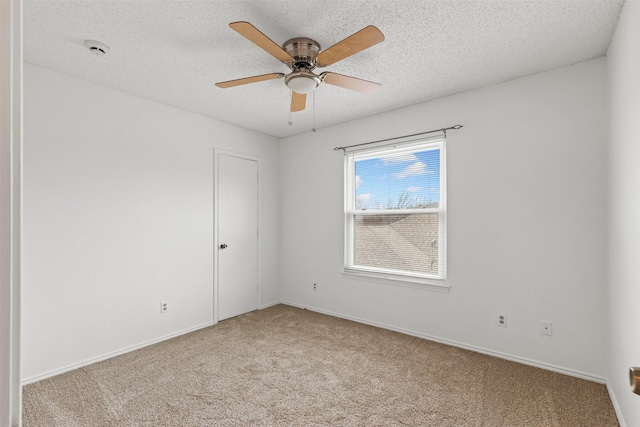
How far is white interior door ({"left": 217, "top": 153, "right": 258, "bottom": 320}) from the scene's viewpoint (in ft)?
13.4

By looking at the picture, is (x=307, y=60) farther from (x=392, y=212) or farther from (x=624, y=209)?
(x=624, y=209)

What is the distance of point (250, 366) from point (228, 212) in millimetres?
1978

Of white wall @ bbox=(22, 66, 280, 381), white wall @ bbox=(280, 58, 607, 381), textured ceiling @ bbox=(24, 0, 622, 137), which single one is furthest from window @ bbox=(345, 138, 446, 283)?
white wall @ bbox=(22, 66, 280, 381)

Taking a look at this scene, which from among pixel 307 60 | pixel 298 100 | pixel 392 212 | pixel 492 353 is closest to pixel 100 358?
pixel 298 100

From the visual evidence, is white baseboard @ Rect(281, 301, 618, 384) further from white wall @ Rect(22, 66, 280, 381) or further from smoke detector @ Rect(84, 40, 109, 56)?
smoke detector @ Rect(84, 40, 109, 56)

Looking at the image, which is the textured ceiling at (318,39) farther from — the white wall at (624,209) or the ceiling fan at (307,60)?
the white wall at (624,209)

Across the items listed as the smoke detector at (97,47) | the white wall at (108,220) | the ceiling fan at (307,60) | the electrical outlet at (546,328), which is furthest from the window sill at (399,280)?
the smoke detector at (97,47)

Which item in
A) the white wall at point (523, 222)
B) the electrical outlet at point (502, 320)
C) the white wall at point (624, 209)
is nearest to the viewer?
the white wall at point (624, 209)

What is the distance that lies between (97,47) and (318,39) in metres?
1.60

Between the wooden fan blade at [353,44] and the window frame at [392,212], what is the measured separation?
169cm

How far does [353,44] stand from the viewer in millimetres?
1909

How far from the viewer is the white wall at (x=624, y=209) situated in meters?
1.67

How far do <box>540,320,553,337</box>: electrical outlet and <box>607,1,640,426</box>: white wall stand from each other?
385 mm

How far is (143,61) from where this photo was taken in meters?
2.56
